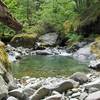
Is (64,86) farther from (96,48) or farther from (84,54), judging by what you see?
(96,48)

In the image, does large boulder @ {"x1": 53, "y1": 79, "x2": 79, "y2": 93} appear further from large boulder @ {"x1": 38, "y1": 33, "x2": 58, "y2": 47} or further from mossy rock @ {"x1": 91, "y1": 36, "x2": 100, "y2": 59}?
large boulder @ {"x1": 38, "y1": 33, "x2": 58, "y2": 47}

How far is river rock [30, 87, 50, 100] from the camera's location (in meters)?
9.55

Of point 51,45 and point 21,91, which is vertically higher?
point 21,91

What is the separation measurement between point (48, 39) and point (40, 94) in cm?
2632

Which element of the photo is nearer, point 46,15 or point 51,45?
point 51,45

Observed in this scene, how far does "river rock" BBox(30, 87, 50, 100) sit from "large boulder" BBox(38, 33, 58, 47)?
2393cm

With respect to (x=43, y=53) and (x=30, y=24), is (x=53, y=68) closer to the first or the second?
(x=43, y=53)

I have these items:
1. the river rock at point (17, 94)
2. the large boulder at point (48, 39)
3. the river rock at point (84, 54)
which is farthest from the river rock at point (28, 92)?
the large boulder at point (48, 39)

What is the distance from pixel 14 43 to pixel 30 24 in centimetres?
942

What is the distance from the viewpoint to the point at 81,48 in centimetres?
2942

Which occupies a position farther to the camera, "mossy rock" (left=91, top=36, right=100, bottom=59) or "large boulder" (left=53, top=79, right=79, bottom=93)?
"mossy rock" (left=91, top=36, right=100, bottom=59)

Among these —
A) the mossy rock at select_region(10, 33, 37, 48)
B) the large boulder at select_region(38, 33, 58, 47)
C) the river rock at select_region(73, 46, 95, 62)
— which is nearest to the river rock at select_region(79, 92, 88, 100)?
the river rock at select_region(73, 46, 95, 62)

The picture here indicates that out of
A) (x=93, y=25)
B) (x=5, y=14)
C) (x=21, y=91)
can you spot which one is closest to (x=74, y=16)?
(x=93, y=25)

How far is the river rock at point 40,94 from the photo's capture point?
9547 millimetres
